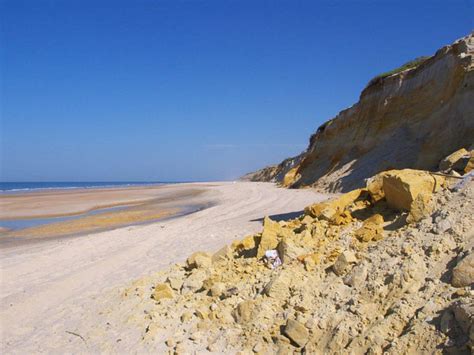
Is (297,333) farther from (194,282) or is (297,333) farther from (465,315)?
(194,282)

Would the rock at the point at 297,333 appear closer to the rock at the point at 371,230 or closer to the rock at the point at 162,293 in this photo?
the rock at the point at 371,230

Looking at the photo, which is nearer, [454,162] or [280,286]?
[280,286]

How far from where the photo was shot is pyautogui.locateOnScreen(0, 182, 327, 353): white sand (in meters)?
5.83

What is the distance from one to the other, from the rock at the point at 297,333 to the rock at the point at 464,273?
162cm

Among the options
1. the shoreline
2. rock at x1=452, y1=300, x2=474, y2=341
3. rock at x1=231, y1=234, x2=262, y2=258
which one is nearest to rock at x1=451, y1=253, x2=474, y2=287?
rock at x1=452, y1=300, x2=474, y2=341

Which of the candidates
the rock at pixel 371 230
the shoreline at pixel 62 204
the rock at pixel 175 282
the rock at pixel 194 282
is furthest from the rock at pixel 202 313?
the shoreline at pixel 62 204

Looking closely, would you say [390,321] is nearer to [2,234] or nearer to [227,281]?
[227,281]

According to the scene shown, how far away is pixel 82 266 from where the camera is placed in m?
9.16

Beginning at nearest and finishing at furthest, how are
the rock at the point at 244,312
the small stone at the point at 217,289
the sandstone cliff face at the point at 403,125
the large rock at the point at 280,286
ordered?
the rock at the point at 244,312, the large rock at the point at 280,286, the small stone at the point at 217,289, the sandstone cliff face at the point at 403,125

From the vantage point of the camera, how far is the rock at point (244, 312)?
4.87 m

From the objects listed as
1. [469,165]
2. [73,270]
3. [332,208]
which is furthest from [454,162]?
[73,270]

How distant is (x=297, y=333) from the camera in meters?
4.36

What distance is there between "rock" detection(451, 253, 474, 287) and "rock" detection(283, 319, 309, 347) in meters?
1.62

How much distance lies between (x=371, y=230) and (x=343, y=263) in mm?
896
